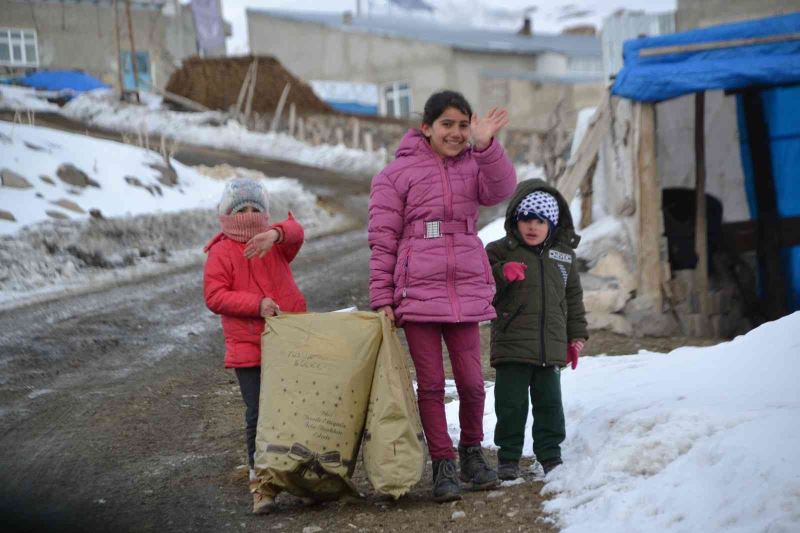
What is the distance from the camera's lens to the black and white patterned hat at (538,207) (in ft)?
15.4

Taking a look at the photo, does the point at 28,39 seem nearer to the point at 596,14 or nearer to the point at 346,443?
the point at 346,443

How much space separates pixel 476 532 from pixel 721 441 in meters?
1.00

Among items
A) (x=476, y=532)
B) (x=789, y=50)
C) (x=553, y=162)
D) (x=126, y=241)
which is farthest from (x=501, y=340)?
(x=126, y=241)

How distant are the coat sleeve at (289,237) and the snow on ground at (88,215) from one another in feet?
18.9

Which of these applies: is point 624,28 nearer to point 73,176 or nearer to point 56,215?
point 73,176

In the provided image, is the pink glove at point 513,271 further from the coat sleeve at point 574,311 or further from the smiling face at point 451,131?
the smiling face at point 451,131

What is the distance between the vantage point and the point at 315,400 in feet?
14.1

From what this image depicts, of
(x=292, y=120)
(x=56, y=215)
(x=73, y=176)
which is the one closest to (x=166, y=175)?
(x=73, y=176)

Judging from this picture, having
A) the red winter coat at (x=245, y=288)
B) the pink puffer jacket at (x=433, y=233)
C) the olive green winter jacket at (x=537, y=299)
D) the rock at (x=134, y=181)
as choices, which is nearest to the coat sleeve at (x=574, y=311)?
the olive green winter jacket at (x=537, y=299)

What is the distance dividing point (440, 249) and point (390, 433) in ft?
2.72

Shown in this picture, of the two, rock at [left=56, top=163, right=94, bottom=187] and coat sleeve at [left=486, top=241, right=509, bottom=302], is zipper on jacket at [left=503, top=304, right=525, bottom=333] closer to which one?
coat sleeve at [left=486, top=241, right=509, bottom=302]

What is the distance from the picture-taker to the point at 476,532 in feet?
12.8

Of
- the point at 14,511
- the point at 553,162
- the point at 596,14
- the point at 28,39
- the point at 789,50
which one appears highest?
the point at 596,14

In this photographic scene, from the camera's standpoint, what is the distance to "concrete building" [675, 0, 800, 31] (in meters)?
20.0
